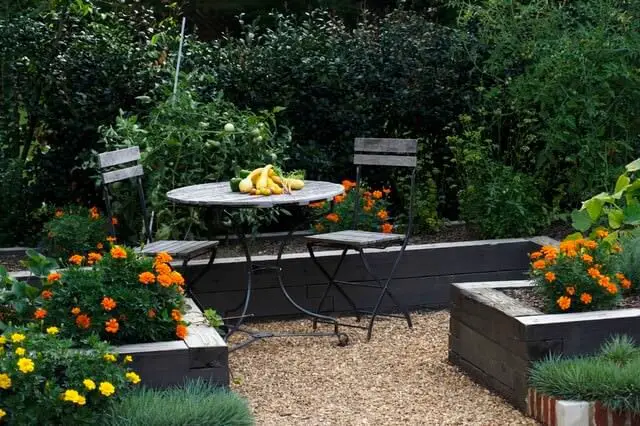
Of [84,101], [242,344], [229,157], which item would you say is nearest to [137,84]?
[84,101]

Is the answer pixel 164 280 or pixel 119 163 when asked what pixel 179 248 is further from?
pixel 164 280

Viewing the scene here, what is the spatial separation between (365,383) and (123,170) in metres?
1.87

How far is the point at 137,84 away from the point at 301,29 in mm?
1286

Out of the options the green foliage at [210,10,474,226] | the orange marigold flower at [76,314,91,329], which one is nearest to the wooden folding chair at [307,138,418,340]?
the green foliage at [210,10,474,226]

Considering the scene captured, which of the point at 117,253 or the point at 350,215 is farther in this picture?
the point at 350,215

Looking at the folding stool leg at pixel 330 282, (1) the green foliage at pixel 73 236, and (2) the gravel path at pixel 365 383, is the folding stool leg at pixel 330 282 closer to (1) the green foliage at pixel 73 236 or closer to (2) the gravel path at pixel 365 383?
(2) the gravel path at pixel 365 383

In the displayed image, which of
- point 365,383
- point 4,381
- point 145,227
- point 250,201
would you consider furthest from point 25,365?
point 145,227

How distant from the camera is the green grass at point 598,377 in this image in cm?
438

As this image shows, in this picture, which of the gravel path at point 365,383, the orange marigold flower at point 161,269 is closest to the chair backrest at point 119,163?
the gravel path at point 365,383

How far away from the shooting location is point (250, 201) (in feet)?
17.9

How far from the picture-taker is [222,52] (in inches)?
304

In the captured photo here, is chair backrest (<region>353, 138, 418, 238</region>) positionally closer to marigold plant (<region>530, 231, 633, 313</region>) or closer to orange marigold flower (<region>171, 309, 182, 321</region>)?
marigold plant (<region>530, 231, 633, 313</region>)

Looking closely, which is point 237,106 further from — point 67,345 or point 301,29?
point 67,345

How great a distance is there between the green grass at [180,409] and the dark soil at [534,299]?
1.59 metres
